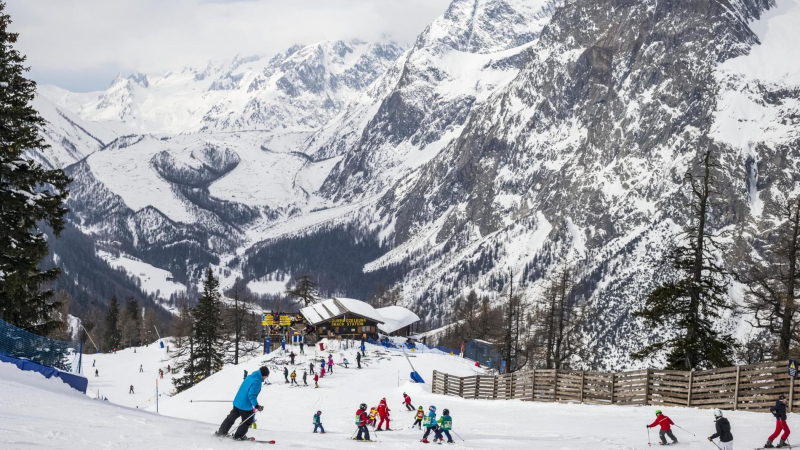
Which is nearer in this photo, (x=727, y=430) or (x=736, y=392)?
(x=727, y=430)

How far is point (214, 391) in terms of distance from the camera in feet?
210

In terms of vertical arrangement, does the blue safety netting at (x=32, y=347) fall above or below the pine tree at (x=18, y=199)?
below

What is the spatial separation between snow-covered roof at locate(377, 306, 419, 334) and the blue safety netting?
97.8 metres

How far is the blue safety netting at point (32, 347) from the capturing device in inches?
1082

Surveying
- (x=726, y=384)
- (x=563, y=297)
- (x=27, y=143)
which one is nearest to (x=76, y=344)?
(x=27, y=143)

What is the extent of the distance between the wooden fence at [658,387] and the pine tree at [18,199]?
26860 mm

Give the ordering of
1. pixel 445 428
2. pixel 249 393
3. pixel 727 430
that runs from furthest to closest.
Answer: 1. pixel 445 428
2. pixel 727 430
3. pixel 249 393

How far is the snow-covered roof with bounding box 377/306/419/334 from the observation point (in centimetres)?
12938

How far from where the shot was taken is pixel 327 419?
4222 cm

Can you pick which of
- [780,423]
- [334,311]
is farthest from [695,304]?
[334,311]

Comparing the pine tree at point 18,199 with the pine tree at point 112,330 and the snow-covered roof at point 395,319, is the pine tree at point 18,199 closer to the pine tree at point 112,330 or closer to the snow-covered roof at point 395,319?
the snow-covered roof at point 395,319

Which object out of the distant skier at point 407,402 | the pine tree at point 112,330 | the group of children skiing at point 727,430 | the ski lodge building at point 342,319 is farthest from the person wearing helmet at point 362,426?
the pine tree at point 112,330

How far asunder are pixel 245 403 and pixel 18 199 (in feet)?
49.5

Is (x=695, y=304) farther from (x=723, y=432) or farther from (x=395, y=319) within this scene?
(x=395, y=319)
